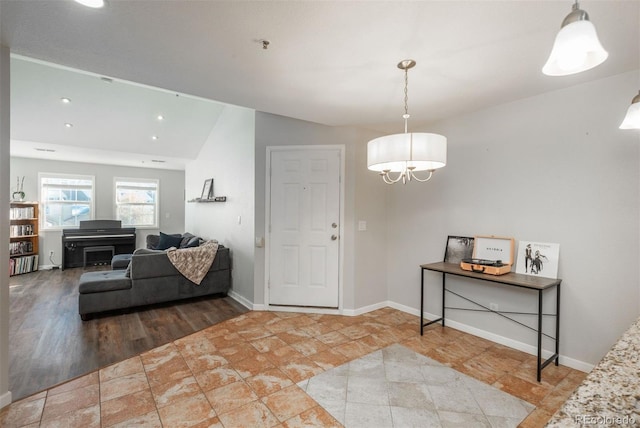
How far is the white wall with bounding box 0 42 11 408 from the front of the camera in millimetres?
1939

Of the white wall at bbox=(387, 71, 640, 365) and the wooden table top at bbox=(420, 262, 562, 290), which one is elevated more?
the white wall at bbox=(387, 71, 640, 365)

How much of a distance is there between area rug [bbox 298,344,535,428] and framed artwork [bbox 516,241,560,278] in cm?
113

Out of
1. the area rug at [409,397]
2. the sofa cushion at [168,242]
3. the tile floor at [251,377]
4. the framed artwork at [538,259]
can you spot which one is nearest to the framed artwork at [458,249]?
the framed artwork at [538,259]

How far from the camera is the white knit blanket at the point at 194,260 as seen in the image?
4062 millimetres

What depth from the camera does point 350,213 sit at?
12.2 ft

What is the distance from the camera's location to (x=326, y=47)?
1.92 meters

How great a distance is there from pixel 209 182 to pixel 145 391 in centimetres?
406

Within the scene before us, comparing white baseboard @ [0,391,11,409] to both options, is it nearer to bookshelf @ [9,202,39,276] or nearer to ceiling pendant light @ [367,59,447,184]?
ceiling pendant light @ [367,59,447,184]

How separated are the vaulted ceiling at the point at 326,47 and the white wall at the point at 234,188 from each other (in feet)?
4.34

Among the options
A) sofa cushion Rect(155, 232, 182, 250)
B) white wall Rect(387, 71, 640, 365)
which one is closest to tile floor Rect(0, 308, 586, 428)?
white wall Rect(387, 71, 640, 365)

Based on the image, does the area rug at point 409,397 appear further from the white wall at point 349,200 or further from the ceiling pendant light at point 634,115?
the ceiling pendant light at point 634,115

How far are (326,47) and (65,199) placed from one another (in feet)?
24.9

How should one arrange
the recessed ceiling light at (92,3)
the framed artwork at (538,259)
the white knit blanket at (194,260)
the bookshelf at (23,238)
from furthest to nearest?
the bookshelf at (23,238) < the white knit blanket at (194,260) < the framed artwork at (538,259) < the recessed ceiling light at (92,3)

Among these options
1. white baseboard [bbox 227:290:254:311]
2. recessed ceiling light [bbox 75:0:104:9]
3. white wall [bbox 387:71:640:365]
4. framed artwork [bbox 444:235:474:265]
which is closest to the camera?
recessed ceiling light [bbox 75:0:104:9]
